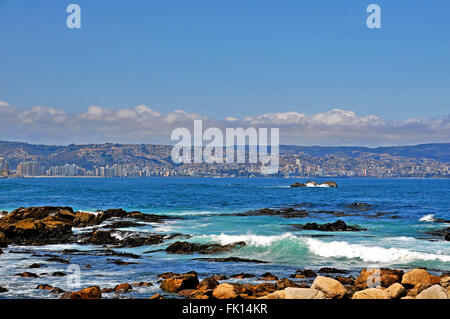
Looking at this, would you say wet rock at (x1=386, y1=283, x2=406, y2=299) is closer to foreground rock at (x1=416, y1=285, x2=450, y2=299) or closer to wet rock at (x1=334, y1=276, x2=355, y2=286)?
foreground rock at (x1=416, y1=285, x2=450, y2=299)

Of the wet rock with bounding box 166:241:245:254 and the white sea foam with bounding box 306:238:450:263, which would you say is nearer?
the white sea foam with bounding box 306:238:450:263

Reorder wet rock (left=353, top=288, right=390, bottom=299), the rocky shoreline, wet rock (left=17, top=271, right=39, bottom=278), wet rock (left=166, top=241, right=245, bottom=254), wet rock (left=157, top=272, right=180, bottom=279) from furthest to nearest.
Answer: wet rock (left=166, top=241, right=245, bottom=254)
wet rock (left=17, top=271, right=39, bottom=278)
wet rock (left=157, top=272, right=180, bottom=279)
the rocky shoreline
wet rock (left=353, top=288, right=390, bottom=299)

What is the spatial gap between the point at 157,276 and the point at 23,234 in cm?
1535

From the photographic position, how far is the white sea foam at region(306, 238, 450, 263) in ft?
75.8

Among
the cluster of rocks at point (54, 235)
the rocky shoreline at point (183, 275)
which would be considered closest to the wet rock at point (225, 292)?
the rocky shoreline at point (183, 275)

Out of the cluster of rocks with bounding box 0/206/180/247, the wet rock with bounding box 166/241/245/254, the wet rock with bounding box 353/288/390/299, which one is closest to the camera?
the wet rock with bounding box 353/288/390/299

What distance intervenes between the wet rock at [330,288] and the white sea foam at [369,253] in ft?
30.8

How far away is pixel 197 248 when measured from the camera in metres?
26.6

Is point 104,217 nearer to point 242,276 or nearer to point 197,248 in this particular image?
point 197,248

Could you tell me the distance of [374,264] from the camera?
22.1 m

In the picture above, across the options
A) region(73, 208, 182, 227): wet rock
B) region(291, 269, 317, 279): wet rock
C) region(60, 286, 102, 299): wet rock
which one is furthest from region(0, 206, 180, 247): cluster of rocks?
region(60, 286, 102, 299): wet rock

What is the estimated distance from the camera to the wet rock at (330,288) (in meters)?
14.0

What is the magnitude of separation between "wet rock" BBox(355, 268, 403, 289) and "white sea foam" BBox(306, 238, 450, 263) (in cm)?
618

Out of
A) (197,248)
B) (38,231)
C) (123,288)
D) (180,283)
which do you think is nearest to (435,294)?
(180,283)
